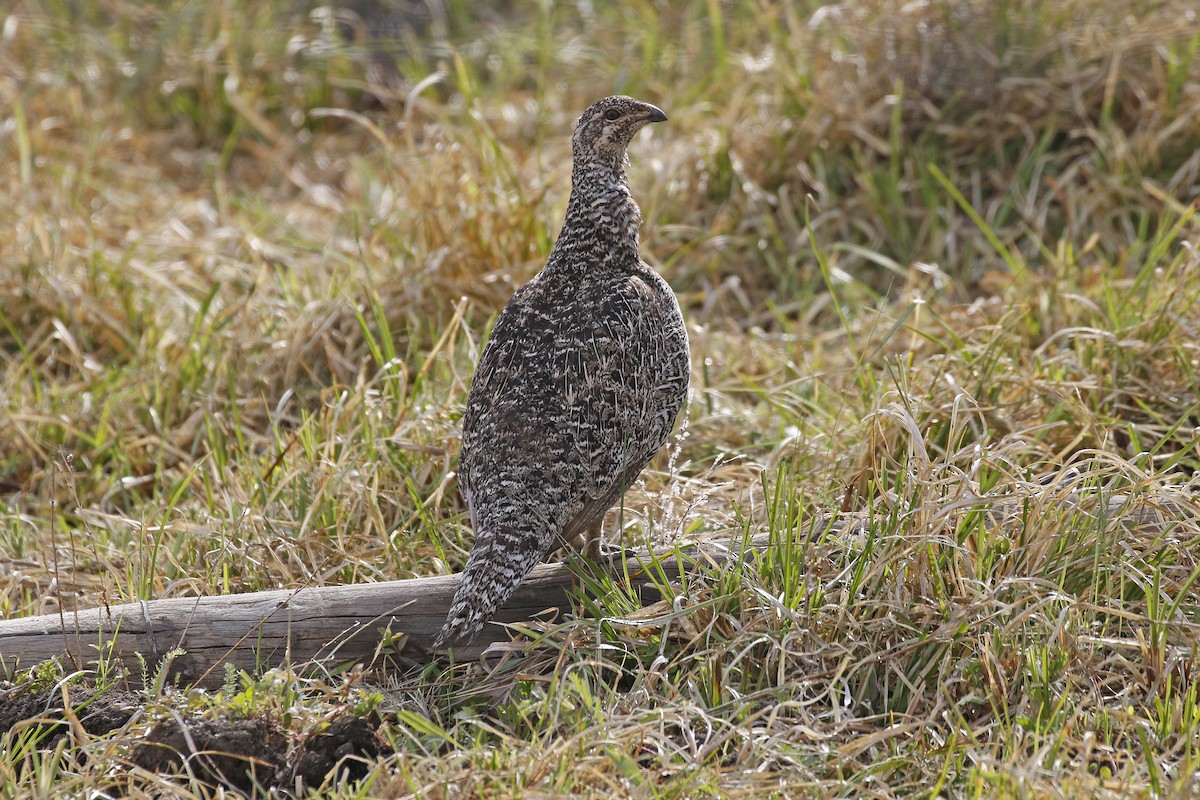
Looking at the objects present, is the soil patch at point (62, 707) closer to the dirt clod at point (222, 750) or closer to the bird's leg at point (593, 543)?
the dirt clod at point (222, 750)

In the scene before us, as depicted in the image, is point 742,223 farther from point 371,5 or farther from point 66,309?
point 371,5

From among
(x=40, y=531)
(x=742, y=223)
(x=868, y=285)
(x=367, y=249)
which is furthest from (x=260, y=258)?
(x=868, y=285)

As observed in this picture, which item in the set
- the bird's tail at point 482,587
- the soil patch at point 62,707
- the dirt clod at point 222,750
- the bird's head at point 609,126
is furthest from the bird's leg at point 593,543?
the soil patch at point 62,707

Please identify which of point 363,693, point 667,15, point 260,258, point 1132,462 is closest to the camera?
point 363,693

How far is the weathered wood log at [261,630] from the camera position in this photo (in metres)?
4.04

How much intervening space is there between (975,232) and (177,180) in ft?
19.2

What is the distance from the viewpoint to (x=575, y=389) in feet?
14.0

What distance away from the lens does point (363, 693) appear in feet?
12.1

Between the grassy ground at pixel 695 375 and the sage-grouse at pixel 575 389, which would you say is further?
the sage-grouse at pixel 575 389

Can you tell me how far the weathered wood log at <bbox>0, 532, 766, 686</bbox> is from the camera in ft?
13.3

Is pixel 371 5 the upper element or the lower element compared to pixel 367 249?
upper

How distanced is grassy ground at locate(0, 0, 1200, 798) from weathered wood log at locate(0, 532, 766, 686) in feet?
0.40

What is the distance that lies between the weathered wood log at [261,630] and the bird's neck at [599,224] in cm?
119

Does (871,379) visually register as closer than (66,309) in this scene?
Yes
